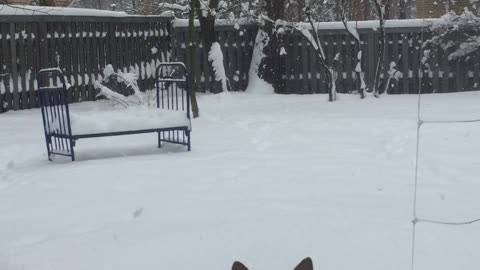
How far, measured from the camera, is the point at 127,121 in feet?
25.4

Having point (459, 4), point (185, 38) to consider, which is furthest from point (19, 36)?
point (459, 4)

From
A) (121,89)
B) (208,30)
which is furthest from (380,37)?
(121,89)

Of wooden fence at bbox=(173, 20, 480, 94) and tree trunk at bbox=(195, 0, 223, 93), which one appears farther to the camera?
tree trunk at bbox=(195, 0, 223, 93)

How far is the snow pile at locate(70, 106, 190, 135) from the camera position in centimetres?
746

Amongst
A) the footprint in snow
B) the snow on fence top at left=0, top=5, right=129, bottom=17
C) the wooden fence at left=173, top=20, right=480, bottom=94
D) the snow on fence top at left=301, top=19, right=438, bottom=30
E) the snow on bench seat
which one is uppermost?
the snow on fence top at left=0, top=5, right=129, bottom=17

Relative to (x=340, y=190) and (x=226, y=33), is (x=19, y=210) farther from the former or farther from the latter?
(x=226, y=33)

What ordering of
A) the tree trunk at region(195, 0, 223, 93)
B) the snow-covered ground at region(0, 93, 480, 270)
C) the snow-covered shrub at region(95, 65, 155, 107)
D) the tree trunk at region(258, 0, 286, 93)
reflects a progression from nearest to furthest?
the snow-covered ground at region(0, 93, 480, 270), the snow-covered shrub at region(95, 65, 155, 107), the tree trunk at region(195, 0, 223, 93), the tree trunk at region(258, 0, 286, 93)

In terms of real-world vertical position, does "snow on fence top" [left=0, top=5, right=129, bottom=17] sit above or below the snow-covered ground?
above

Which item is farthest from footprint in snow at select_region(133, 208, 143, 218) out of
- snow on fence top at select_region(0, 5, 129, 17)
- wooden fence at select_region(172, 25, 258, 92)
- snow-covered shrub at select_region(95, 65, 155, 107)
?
wooden fence at select_region(172, 25, 258, 92)

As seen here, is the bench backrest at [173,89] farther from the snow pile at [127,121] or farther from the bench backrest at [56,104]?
the bench backrest at [56,104]

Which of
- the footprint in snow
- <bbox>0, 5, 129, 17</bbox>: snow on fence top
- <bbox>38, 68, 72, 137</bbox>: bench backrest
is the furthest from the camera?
<bbox>0, 5, 129, 17</bbox>: snow on fence top

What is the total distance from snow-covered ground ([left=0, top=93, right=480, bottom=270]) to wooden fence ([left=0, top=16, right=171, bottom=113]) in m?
2.21

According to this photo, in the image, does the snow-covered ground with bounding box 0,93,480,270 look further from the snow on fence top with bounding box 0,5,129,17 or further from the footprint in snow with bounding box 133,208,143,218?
the snow on fence top with bounding box 0,5,129,17

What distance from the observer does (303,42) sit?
1481 centimetres
